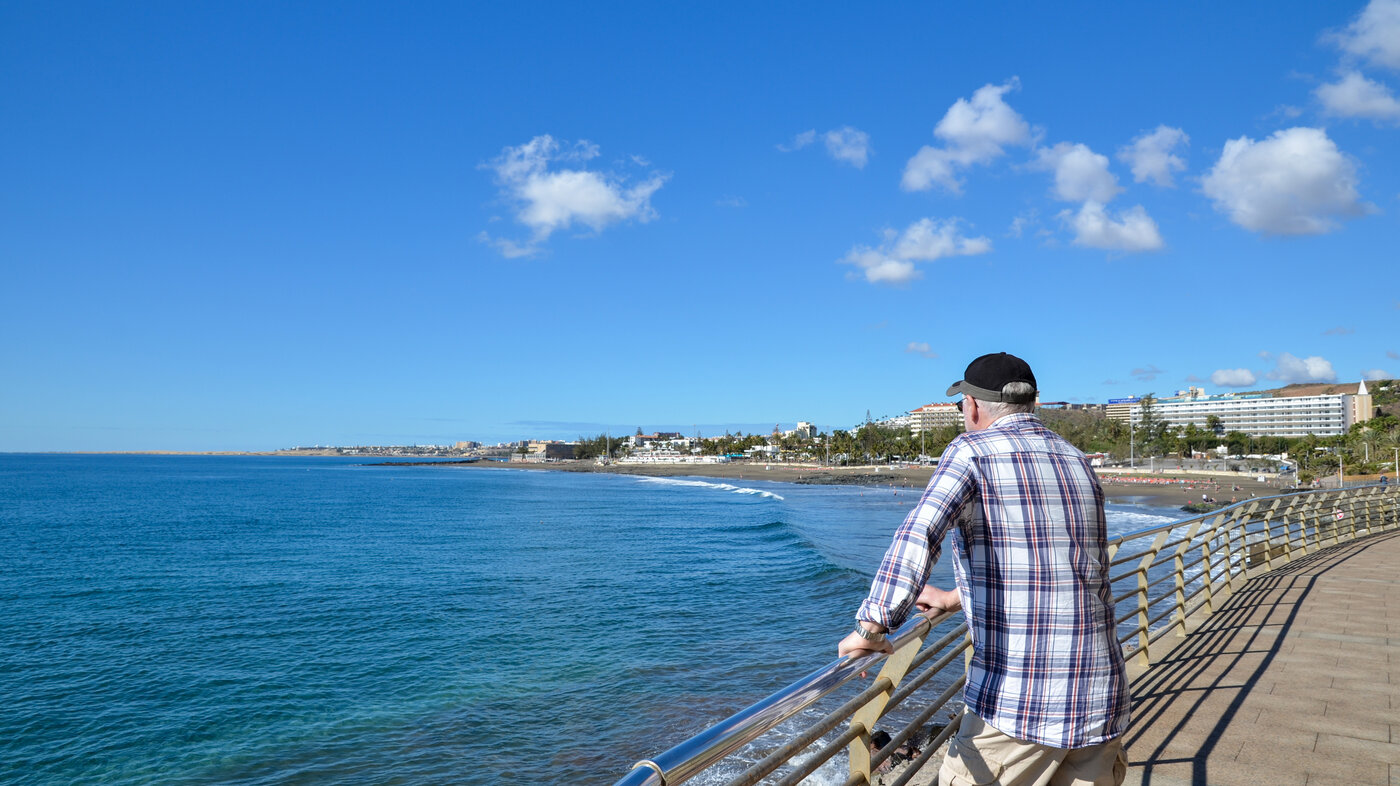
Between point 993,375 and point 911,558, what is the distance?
62 centimetres

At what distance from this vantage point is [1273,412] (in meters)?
169

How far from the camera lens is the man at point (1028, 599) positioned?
6.08 ft

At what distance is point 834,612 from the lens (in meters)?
17.5

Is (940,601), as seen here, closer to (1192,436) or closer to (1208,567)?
(1208,567)

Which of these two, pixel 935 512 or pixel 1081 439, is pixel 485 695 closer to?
pixel 935 512

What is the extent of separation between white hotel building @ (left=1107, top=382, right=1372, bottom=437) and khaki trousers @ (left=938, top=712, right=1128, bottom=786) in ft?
520

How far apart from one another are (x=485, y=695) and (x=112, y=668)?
7.97 metres

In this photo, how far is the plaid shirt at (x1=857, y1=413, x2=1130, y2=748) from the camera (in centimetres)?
186

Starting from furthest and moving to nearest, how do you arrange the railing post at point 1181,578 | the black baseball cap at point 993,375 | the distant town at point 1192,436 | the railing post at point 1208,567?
1. the distant town at point 1192,436
2. the railing post at point 1208,567
3. the railing post at point 1181,578
4. the black baseball cap at point 993,375

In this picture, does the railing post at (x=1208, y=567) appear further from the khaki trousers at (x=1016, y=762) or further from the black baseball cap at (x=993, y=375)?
the black baseball cap at (x=993, y=375)

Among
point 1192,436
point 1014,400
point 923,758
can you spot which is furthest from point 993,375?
point 1192,436

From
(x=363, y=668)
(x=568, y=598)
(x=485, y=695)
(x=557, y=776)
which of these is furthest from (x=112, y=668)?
(x=557, y=776)

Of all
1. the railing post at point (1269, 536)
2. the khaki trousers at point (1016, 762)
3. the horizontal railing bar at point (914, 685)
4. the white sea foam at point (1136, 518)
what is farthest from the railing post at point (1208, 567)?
the white sea foam at point (1136, 518)

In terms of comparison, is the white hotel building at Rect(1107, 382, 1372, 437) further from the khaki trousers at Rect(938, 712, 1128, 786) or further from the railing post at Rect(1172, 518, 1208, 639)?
the khaki trousers at Rect(938, 712, 1128, 786)
